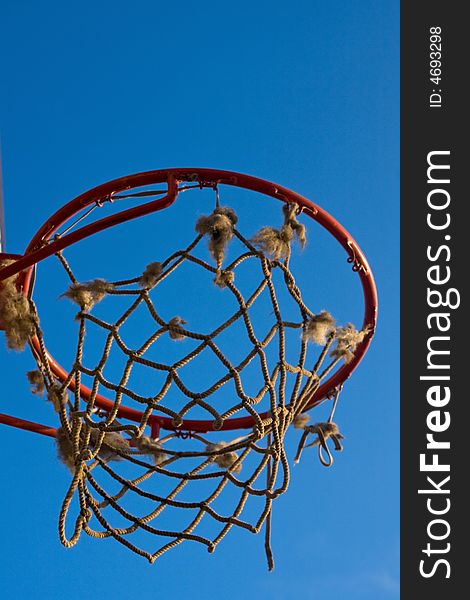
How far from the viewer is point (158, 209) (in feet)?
13.5

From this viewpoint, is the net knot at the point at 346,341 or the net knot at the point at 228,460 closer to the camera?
the net knot at the point at 228,460

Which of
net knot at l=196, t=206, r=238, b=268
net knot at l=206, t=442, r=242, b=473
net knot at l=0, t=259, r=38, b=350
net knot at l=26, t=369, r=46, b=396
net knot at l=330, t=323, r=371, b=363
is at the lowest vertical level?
net knot at l=206, t=442, r=242, b=473

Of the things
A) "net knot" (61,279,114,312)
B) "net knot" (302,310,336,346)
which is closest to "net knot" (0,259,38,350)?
"net knot" (61,279,114,312)

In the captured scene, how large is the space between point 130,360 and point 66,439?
451 mm

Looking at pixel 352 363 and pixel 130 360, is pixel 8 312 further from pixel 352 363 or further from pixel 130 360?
pixel 352 363

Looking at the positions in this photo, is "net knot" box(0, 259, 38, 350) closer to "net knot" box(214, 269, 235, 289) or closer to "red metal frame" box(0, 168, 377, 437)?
"red metal frame" box(0, 168, 377, 437)

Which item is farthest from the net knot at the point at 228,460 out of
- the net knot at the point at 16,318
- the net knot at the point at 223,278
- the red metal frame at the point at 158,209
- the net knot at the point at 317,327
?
the net knot at the point at 16,318

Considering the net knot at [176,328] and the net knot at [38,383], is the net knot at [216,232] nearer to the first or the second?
the net knot at [176,328]

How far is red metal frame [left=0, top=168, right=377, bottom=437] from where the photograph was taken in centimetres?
413

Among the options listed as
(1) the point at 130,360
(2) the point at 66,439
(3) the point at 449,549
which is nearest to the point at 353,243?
(1) the point at 130,360

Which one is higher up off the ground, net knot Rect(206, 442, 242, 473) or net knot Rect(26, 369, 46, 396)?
net knot Rect(26, 369, 46, 396)

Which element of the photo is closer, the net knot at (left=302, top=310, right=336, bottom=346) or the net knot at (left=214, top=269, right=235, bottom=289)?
the net knot at (left=214, top=269, right=235, bottom=289)

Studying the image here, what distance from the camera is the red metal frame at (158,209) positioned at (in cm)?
413

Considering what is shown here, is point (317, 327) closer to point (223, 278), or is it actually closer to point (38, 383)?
point (223, 278)
